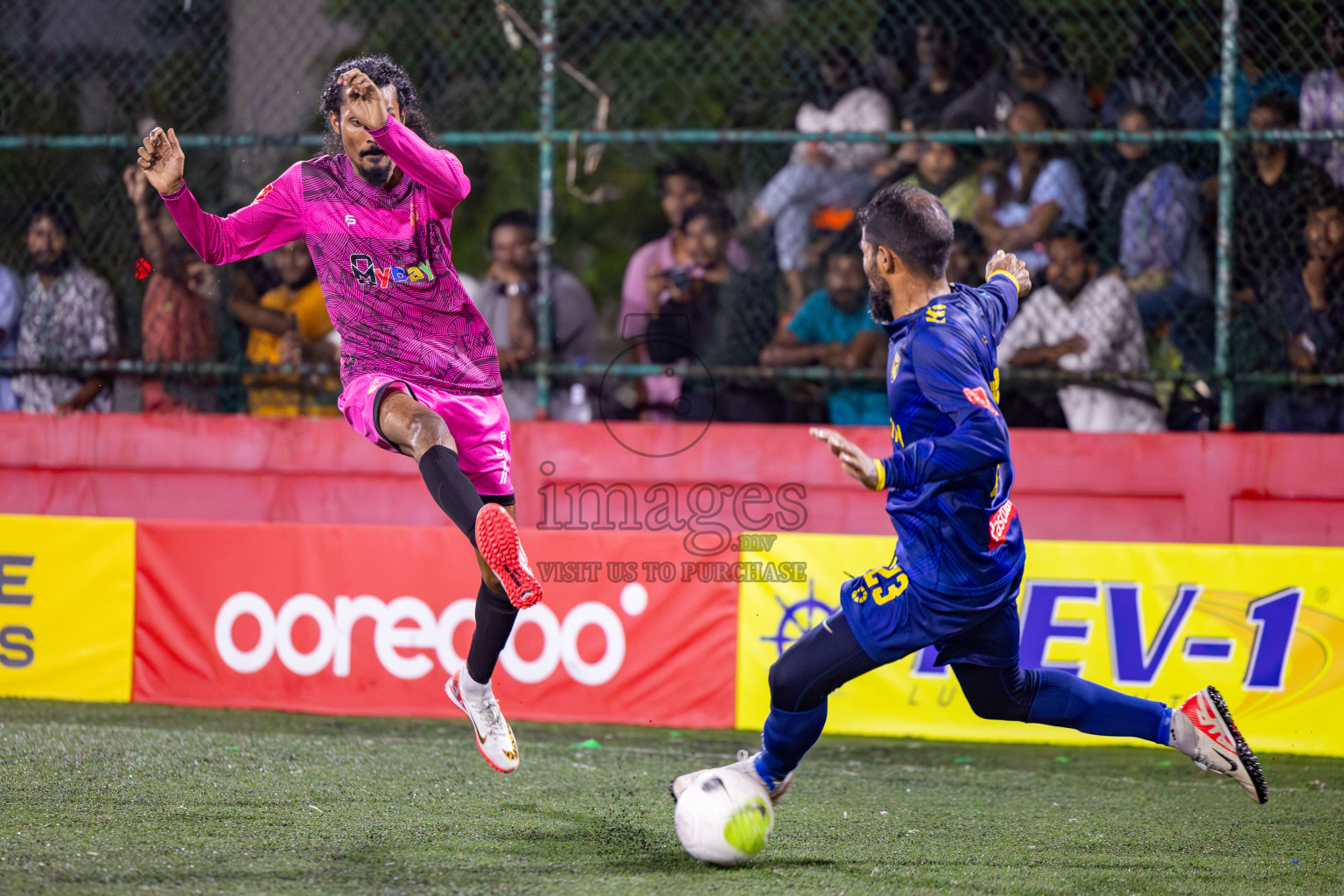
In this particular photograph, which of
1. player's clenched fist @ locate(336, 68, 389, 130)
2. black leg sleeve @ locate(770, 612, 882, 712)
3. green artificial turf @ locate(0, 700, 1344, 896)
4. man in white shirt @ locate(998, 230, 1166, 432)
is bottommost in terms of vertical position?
green artificial turf @ locate(0, 700, 1344, 896)

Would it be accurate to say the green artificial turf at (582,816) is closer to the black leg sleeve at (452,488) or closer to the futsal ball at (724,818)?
the futsal ball at (724,818)

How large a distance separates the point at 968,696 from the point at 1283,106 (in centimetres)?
445

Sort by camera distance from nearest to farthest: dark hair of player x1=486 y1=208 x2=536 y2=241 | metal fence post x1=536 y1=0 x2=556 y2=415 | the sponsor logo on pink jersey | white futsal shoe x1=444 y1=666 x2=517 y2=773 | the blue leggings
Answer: the blue leggings, the sponsor logo on pink jersey, white futsal shoe x1=444 y1=666 x2=517 y2=773, metal fence post x1=536 y1=0 x2=556 y2=415, dark hair of player x1=486 y1=208 x2=536 y2=241

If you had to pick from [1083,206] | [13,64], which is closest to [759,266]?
[1083,206]

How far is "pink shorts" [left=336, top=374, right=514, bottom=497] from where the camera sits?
14.4 ft

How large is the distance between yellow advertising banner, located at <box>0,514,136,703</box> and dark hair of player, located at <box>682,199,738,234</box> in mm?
3398

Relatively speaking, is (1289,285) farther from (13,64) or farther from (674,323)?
(13,64)

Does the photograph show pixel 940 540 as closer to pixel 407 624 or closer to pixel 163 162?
pixel 163 162

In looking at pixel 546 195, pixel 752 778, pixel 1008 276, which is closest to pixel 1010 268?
pixel 1008 276

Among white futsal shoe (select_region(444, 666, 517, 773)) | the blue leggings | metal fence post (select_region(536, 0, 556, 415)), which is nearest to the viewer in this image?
the blue leggings

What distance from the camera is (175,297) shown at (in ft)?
24.8

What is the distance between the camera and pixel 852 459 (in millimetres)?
3342

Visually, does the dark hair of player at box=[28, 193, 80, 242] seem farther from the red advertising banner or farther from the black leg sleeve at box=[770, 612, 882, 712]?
the black leg sleeve at box=[770, 612, 882, 712]

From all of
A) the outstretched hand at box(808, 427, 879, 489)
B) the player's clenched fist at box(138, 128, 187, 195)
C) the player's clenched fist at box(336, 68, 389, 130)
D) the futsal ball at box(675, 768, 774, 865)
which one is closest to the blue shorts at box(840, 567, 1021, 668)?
the outstretched hand at box(808, 427, 879, 489)
